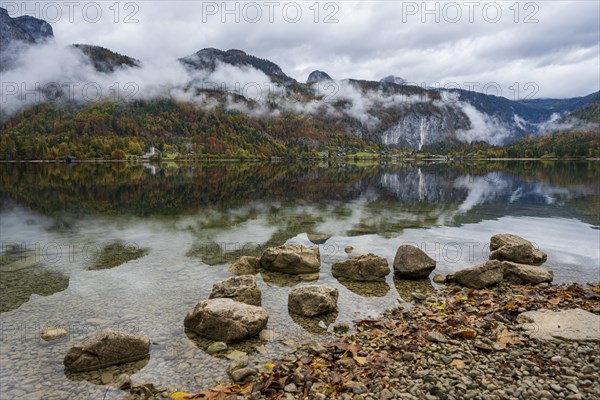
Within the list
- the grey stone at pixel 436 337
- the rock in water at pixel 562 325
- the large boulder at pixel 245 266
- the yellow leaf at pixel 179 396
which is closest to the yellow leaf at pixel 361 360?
the grey stone at pixel 436 337

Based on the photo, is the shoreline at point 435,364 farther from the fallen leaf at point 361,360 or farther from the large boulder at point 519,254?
the large boulder at point 519,254

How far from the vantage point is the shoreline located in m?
9.76

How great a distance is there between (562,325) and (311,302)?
8889 mm

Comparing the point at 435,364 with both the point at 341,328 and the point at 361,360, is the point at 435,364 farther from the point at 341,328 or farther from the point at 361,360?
the point at 341,328

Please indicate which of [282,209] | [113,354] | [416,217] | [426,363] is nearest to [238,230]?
[282,209]

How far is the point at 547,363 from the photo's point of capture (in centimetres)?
1080

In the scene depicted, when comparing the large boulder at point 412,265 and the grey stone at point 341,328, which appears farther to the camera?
the large boulder at point 412,265

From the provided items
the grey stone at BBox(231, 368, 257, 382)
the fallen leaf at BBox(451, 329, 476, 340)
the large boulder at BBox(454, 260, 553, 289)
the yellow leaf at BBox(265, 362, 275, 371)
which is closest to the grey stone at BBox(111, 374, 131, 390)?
the grey stone at BBox(231, 368, 257, 382)

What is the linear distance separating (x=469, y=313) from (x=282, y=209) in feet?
111

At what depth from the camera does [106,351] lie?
40.6 feet

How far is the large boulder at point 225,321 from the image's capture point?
14.1 meters

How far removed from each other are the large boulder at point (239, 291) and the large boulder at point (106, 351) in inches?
189

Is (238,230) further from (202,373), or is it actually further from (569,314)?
(569,314)

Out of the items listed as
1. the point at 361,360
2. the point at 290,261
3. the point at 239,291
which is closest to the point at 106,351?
the point at 239,291
